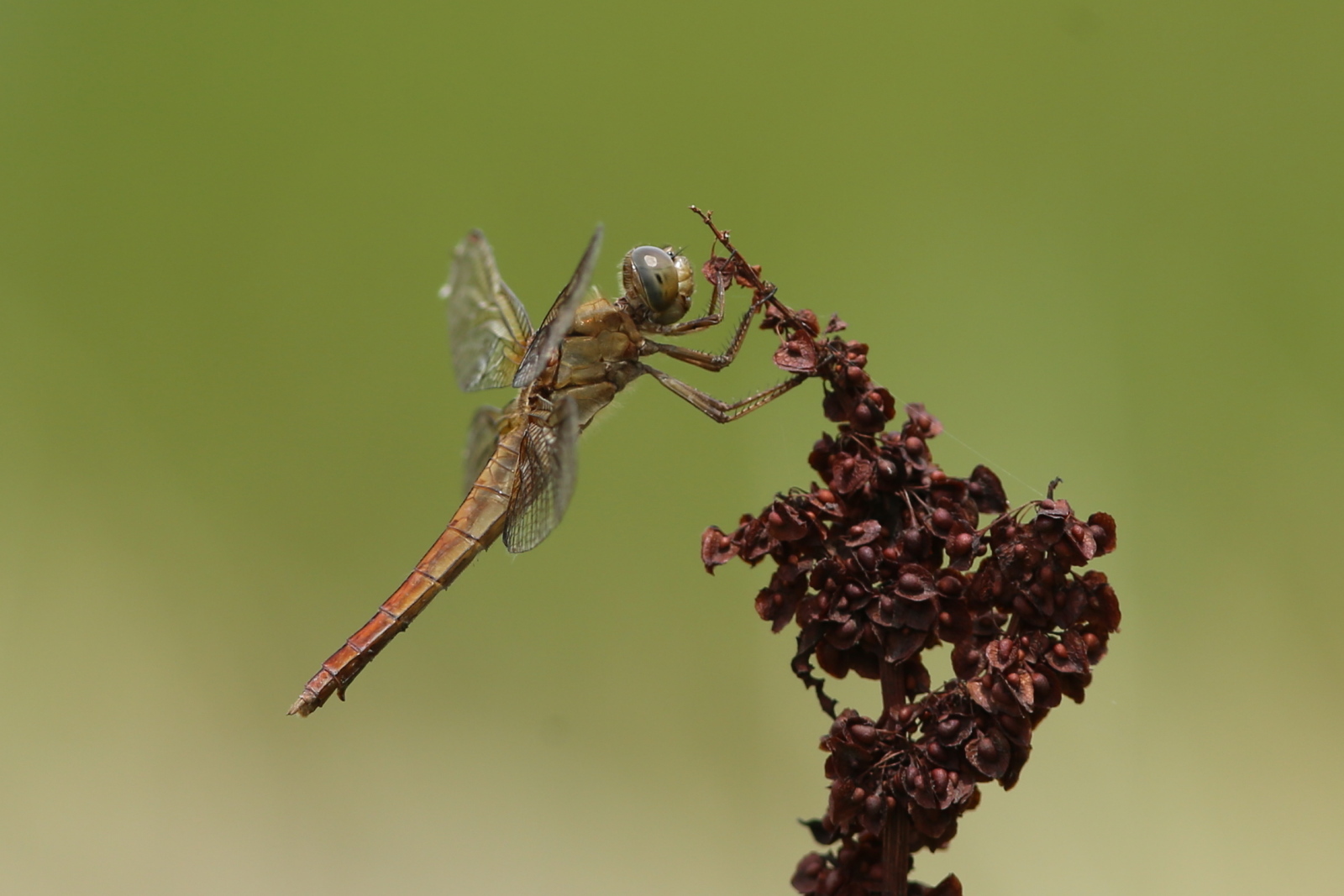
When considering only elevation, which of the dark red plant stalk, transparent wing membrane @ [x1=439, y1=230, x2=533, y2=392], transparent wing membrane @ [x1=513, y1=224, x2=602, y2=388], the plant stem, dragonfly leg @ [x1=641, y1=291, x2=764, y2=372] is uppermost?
dragonfly leg @ [x1=641, y1=291, x2=764, y2=372]

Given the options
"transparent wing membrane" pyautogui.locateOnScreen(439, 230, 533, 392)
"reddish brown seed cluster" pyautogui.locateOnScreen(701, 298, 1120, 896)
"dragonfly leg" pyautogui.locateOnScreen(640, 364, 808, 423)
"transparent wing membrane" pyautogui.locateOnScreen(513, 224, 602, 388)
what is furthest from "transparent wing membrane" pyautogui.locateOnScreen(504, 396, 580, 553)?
"reddish brown seed cluster" pyautogui.locateOnScreen(701, 298, 1120, 896)

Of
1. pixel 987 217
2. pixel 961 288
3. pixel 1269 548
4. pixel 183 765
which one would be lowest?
pixel 183 765

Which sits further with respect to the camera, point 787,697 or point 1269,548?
point 787,697

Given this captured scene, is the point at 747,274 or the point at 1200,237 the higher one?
the point at 1200,237

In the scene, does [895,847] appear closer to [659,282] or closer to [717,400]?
[717,400]

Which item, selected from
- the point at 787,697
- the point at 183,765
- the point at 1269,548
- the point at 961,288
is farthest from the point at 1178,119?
the point at 183,765

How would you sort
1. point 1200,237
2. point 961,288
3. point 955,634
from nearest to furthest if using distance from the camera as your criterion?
point 955,634
point 1200,237
point 961,288

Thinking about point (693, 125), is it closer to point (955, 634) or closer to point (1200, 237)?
point (1200, 237)

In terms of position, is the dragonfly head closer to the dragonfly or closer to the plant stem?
the dragonfly
